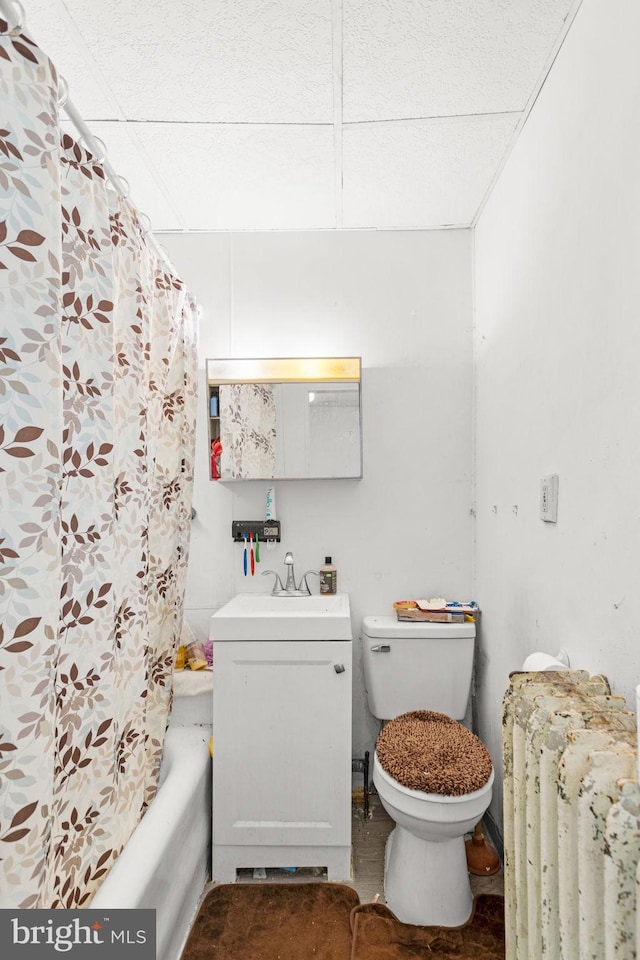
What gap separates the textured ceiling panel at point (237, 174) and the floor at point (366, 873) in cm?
225

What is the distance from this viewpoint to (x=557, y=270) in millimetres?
1379

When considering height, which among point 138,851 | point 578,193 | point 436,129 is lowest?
Result: point 138,851

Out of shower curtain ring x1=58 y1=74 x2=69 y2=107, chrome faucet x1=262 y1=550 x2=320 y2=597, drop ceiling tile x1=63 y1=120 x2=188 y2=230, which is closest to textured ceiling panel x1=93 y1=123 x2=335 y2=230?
drop ceiling tile x1=63 y1=120 x2=188 y2=230

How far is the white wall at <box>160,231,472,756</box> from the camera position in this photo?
2.24 meters

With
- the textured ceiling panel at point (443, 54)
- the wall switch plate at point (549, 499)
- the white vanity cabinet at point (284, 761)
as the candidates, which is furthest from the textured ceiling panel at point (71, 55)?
the white vanity cabinet at point (284, 761)

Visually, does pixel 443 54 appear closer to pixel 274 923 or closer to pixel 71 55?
pixel 71 55

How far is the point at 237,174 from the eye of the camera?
1.85 metres

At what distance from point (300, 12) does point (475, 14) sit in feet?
1.27

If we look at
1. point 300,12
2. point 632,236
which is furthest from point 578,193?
point 300,12

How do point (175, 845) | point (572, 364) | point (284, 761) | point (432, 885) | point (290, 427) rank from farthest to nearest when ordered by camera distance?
point (290, 427) < point (284, 761) < point (432, 885) < point (175, 845) < point (572, 364)

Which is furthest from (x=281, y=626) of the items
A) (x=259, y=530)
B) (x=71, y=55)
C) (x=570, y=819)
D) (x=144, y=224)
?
(x=71, y=55)

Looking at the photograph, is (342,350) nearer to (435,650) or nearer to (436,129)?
(436,129)

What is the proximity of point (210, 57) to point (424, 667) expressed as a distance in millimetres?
1934

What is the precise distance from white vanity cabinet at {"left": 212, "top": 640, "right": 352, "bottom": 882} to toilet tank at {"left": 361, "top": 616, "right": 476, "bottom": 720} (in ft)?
0.99
